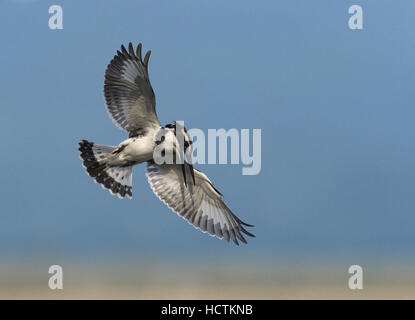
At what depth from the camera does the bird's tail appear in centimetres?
588

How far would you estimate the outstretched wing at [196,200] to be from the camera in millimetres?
6102

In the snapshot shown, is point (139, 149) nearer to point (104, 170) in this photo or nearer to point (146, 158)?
point (146, 158)

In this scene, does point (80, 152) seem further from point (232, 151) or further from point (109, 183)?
point (232, 151)

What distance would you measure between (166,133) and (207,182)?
33.4 inches

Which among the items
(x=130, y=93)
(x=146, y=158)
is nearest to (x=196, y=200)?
(x=146, y=158)

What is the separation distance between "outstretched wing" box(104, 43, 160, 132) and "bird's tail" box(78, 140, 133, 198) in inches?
13.8

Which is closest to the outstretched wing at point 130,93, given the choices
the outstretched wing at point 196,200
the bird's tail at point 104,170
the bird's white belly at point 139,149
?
the bird's white belly at point 139,149

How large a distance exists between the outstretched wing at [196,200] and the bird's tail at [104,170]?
384 mm

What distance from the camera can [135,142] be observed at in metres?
5.66

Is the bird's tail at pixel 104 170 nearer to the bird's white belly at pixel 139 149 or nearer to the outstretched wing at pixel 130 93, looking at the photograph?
the bird's white belly at pixel 139 149

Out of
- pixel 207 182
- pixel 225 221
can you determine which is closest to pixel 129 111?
pixel 207 182

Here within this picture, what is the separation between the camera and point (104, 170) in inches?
234

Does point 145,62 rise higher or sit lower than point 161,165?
higher

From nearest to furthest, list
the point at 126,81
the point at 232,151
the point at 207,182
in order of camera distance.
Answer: the point at 232,151
the point at 126,81
the point at 207,182
